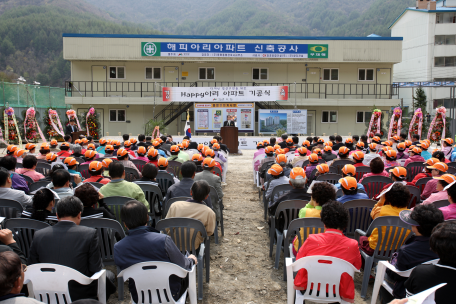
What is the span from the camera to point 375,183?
6098mm

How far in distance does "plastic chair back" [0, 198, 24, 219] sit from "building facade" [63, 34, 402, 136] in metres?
21.1

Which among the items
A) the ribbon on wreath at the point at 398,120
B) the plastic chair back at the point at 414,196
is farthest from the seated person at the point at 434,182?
the ribbon on wreath at the point at 398,120

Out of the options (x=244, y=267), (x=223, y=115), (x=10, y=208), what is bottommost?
(x=244, y=267)

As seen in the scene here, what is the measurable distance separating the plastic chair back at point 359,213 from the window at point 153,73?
25.0m

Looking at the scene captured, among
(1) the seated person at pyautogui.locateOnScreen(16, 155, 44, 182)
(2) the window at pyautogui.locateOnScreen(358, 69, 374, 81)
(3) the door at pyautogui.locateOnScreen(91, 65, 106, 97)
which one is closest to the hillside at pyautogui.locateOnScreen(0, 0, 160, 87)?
(3) the door at pyautogui.locateOnScreen(91, 65, 106, 97)

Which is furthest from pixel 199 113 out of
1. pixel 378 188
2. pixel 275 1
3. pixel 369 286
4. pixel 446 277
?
pixel 275 1

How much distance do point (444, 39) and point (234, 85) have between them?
26.1 meters

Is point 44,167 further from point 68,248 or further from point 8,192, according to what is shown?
point 68,248

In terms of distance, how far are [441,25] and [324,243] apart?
4335 centimetres

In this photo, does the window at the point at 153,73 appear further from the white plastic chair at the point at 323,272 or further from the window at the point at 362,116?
the white plastic chair at the point at 323,272

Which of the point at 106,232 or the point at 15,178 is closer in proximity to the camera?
the point at 106,232

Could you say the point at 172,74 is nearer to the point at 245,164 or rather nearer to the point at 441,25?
the point at 245,164

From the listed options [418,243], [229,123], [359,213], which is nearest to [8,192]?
[359,213]

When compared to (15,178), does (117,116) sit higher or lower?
higher
